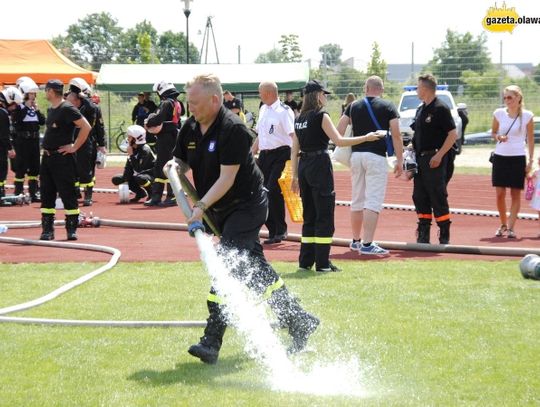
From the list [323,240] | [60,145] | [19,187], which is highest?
[60,145]

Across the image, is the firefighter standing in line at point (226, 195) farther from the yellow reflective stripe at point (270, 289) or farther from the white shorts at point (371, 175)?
the white shorts at point (371, 175)

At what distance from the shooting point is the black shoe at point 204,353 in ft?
20.7

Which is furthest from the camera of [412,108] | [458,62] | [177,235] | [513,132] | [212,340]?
[458,62]

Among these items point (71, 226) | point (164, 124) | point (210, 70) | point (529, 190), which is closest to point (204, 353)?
point (71, 226)

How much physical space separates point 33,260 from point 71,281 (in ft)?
6.42

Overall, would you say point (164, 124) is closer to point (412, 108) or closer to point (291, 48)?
point (412, 108)

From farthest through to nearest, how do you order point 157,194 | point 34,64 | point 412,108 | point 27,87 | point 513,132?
point 412,108, point 34,64, point 27,87, point 157,194, point 513,132

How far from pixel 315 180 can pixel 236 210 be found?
133 inches

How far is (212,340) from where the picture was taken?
6.38 meters

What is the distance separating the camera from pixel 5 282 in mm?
9484

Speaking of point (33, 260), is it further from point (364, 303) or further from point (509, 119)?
point (509, 119)

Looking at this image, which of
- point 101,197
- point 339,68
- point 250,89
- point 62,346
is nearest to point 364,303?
point 62,346

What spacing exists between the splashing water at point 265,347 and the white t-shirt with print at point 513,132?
7.00m

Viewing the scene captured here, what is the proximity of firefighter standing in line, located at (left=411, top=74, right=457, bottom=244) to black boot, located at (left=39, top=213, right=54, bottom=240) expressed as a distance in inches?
192
